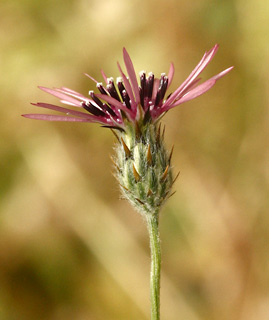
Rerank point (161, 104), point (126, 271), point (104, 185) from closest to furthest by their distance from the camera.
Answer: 1. point (161, 104)
2. point (126, 271)
3. point (104, 185)

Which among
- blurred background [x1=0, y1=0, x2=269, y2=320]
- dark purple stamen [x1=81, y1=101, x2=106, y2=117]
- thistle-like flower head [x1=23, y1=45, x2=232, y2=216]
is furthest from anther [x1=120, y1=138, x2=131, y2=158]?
blurred background [x1=0, y1=0, x2=269, y2=320]

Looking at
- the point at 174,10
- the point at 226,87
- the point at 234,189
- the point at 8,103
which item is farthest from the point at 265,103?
the point at 8,103

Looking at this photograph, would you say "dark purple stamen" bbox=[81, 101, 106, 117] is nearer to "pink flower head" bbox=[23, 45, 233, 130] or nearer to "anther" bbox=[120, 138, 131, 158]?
"pink flower head" bbox=[23, 45, 233, 130]

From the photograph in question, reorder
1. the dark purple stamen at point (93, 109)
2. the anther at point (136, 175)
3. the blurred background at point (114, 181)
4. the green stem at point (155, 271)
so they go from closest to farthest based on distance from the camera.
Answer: the green stem at point (155, 271) < the anther at point (136, 175) < the dark purple stamen at point (93, 109) < the blurred background at point (114, 181)

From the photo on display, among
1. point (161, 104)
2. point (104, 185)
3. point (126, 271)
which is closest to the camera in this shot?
point (161, 104)

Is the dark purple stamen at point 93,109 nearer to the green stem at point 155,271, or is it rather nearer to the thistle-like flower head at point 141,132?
the thistle-like flower head at point 141,132

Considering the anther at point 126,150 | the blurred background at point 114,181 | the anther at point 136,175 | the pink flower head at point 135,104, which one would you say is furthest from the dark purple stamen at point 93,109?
the blurred background at point 114,181

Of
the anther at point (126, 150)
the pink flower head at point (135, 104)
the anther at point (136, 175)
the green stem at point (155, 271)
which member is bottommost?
the green stem at point (155, 271)

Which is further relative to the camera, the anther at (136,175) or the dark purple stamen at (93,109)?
the dark purple stamen at (93,109)

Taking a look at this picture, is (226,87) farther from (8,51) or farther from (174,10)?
(8,51)
